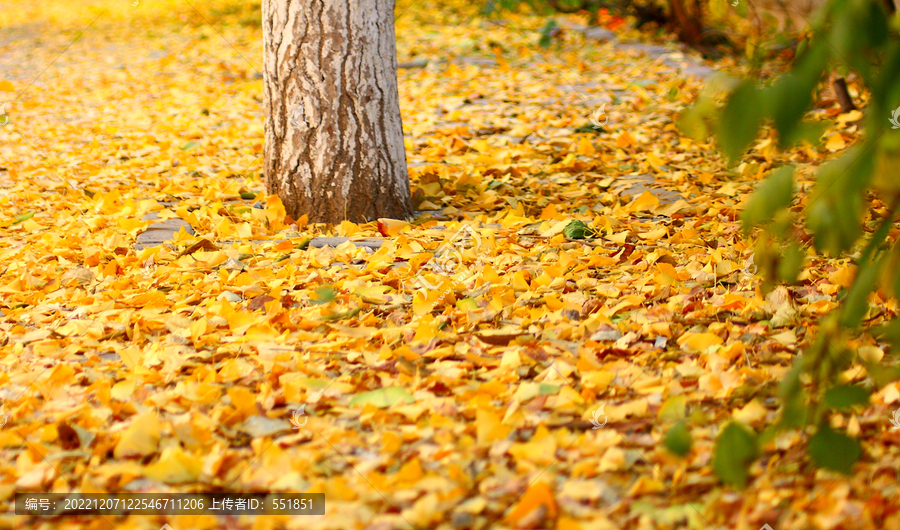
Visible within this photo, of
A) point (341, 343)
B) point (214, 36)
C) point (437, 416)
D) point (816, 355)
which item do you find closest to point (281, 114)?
point (341, 343)

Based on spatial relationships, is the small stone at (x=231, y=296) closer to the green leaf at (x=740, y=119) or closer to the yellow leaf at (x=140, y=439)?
the yellow leaf at (x=140, y=439)

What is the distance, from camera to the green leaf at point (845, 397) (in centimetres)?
98

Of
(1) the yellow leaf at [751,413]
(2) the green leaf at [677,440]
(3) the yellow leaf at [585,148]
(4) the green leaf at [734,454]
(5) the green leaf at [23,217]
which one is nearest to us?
(4) the green leaf at [734,454]

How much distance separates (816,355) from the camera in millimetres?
1052

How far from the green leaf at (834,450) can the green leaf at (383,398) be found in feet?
2.91

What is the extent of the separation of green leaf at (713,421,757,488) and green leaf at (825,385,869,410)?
5.9 inches

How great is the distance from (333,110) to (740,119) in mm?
2293

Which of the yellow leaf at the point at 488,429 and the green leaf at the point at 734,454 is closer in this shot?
the green leaf at the point at 734,454

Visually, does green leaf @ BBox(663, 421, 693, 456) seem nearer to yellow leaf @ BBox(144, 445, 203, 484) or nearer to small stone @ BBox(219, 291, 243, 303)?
yellow leaf @ BBox(144, 445, 203, 484)

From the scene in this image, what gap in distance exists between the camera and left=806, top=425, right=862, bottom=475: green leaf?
3.17 feet

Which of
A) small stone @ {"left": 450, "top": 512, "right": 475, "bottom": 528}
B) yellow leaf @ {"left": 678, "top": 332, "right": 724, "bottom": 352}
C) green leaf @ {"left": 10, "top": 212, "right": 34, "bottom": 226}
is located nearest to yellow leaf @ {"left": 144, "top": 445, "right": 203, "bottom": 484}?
small stone @ {"left": 450, "top": 512, "right": 475, "bottom": 528}

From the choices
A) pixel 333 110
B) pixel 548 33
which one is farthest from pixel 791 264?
pixel 548 33

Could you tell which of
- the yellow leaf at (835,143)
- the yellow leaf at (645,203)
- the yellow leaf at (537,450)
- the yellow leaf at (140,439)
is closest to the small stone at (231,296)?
the yellow leaf at (140,439)

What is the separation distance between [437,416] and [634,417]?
42 centimetres
